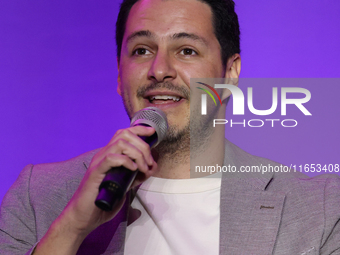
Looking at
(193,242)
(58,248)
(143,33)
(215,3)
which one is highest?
(215,3)

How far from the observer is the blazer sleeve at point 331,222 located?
5.35 ft

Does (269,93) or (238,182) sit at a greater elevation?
(269,93)

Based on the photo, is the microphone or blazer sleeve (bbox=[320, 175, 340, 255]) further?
blazer sleeve (bbox=[320, 175, 340, 255])

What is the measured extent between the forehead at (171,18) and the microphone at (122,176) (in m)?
0.58

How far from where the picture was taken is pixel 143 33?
1.93m

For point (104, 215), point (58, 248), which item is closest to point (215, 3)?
point (104, 215)

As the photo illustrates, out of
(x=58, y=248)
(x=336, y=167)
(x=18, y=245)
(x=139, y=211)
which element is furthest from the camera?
(x=336, y=167)

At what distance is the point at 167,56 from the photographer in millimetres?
1860

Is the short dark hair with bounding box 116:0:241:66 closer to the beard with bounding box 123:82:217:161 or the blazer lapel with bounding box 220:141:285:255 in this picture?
the beard with bounding box 123:82:217:161

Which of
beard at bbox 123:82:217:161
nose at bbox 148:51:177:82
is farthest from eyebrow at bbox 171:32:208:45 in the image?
beard at bbox 123:82:217:161

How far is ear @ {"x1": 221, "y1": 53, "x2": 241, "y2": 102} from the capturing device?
216cm

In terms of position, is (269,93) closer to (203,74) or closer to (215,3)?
(203,74)

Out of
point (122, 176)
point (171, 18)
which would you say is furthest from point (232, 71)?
point (122, 176)

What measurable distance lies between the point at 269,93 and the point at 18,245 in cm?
156
